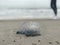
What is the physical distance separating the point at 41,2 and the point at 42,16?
1.09ft

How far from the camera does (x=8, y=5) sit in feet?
14.2

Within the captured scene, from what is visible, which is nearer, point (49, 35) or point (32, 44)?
point (32, 44)

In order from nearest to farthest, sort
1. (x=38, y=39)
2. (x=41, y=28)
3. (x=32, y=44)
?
1. (x=32, y=44)
2. (x=38, y=39)
3. (x=41, y=28)

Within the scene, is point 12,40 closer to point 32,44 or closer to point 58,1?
point 32,44

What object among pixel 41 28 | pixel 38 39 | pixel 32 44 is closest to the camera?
pixel 32 44

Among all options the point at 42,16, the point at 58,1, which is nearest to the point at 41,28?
the point at 42,16

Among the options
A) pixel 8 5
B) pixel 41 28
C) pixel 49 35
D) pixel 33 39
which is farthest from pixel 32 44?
pixel 8 5

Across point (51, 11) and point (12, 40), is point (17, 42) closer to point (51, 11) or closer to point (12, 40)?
point (12, 40)

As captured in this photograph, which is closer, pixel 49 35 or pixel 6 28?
pixel 49 35

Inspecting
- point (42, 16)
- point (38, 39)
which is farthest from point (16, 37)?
point (42, 16)

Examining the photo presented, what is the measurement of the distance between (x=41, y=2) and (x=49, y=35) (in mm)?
1635

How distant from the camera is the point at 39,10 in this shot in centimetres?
431

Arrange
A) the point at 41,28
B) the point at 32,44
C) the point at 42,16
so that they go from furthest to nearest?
the point at 42,16, the point at 41,28, the point at 32,44

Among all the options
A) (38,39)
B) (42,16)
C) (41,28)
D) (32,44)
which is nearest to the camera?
(32,44)
